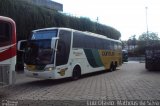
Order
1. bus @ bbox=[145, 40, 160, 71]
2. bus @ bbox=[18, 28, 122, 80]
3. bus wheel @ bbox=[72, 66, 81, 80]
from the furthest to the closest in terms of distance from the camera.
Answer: bus @ bbox=[145, 40, 160, 71]
bus wheel @ bbox=[72, 66, 81, 80]
bus @ bbox=[18, 28, 122, 80]

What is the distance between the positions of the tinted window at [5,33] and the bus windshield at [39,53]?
4197mm

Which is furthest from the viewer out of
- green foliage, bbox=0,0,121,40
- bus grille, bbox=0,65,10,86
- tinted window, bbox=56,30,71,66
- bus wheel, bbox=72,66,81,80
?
green foliage, bbox=0,0,121,40

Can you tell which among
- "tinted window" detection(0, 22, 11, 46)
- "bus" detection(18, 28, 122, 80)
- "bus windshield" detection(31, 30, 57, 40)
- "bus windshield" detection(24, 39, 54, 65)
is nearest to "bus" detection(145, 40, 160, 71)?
"bus" detection(18, 28, 122, 80)

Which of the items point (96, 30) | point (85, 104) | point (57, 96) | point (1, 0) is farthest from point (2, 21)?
point (96, 30)

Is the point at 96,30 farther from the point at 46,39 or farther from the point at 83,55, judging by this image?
the point at 46,39

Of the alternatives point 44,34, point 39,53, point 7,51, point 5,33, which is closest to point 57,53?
point 39,53

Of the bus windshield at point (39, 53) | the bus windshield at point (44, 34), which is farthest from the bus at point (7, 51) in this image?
the bus windshield at point (44, 34)

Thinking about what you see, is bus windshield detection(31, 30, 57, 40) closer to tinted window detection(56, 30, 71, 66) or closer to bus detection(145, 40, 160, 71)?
tinted window detection(56, 30, 71, 66)

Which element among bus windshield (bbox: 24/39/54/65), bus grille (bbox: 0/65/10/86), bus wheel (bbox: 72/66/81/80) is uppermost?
bus windshield (bbox: 24/39/54/65)

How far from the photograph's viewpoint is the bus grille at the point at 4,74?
1143 cm

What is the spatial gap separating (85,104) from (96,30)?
27674mm

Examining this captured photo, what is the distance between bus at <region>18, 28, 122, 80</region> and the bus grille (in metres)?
4.09

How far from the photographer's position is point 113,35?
43938 mm

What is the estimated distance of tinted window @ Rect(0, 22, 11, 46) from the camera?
11438 mm
